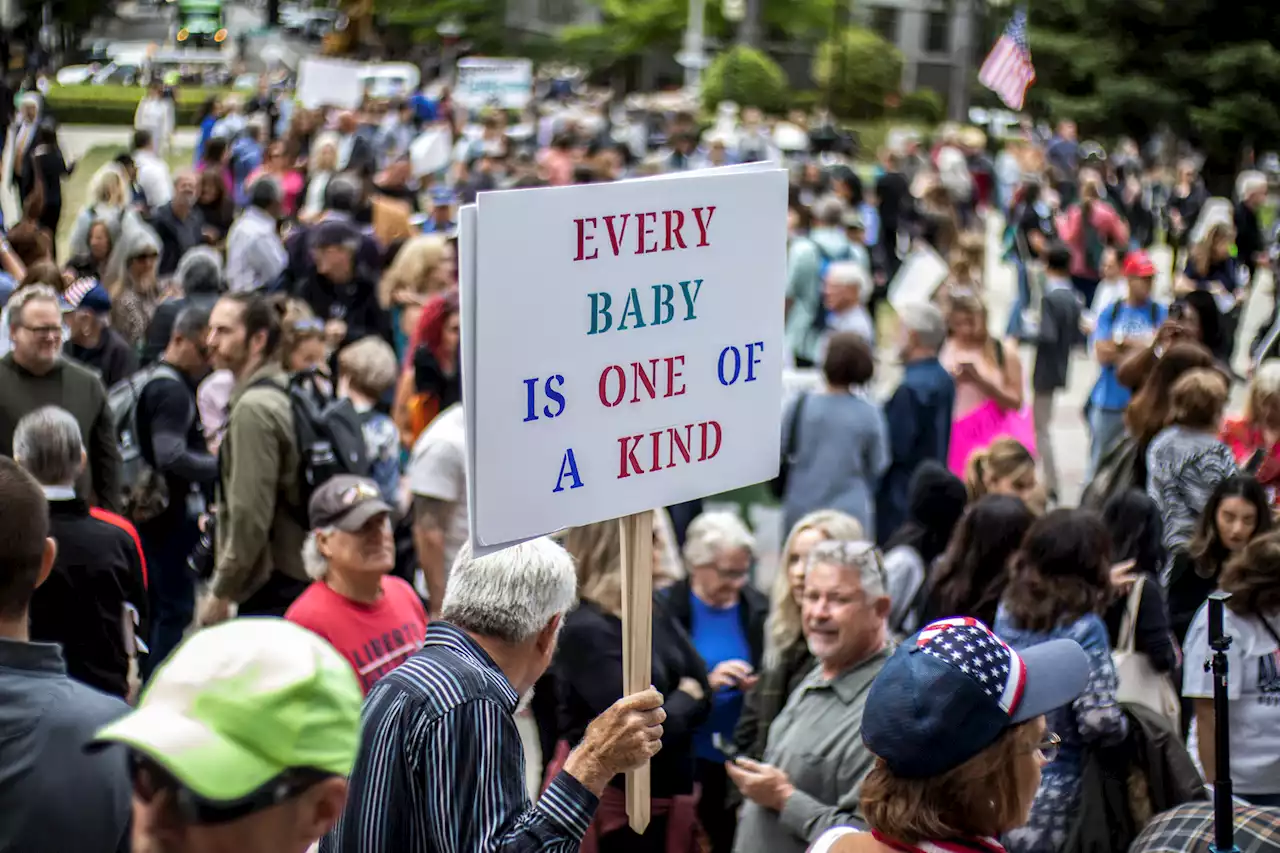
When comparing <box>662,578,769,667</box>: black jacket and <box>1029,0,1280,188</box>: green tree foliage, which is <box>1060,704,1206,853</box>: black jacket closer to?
<box>662,578,769,667</box>: black jacket

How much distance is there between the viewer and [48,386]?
6.20 metres

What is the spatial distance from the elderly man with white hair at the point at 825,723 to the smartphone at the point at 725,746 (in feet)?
2.03

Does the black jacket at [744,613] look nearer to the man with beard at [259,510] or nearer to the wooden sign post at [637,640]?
the man with beard at [259,510]

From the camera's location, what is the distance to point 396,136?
23.9 m

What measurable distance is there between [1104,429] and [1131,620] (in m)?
5.06

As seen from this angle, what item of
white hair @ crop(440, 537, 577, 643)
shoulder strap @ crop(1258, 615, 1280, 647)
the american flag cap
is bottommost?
shoulder strap @ crop(1258, 615, 1280, 647)

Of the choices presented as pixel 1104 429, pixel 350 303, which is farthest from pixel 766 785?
pixel 350 303

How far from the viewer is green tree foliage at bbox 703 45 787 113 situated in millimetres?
48822

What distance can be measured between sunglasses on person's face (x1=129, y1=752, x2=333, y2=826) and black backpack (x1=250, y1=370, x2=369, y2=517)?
12.8 ft

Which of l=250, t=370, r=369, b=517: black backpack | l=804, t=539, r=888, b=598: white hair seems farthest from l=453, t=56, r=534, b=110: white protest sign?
l=804, t=539, r=888, b=598: white hair

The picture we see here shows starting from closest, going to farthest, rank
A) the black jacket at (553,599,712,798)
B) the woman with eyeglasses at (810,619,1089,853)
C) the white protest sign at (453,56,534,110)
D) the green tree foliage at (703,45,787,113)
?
1. the woman with eyeglasses at (810,619,1089,853)
2. the black jacket at (553,599,712,798)
3. the white protest sign at (453,56,534,110)
4. the green tree foliage at (703,45,787,113)

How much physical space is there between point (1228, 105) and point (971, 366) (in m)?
30.0

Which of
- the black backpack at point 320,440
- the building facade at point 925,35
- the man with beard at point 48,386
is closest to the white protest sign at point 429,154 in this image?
the man with beard at point 48,386

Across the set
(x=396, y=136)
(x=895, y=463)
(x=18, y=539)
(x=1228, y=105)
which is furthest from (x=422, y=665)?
(x=1228, y=105)
